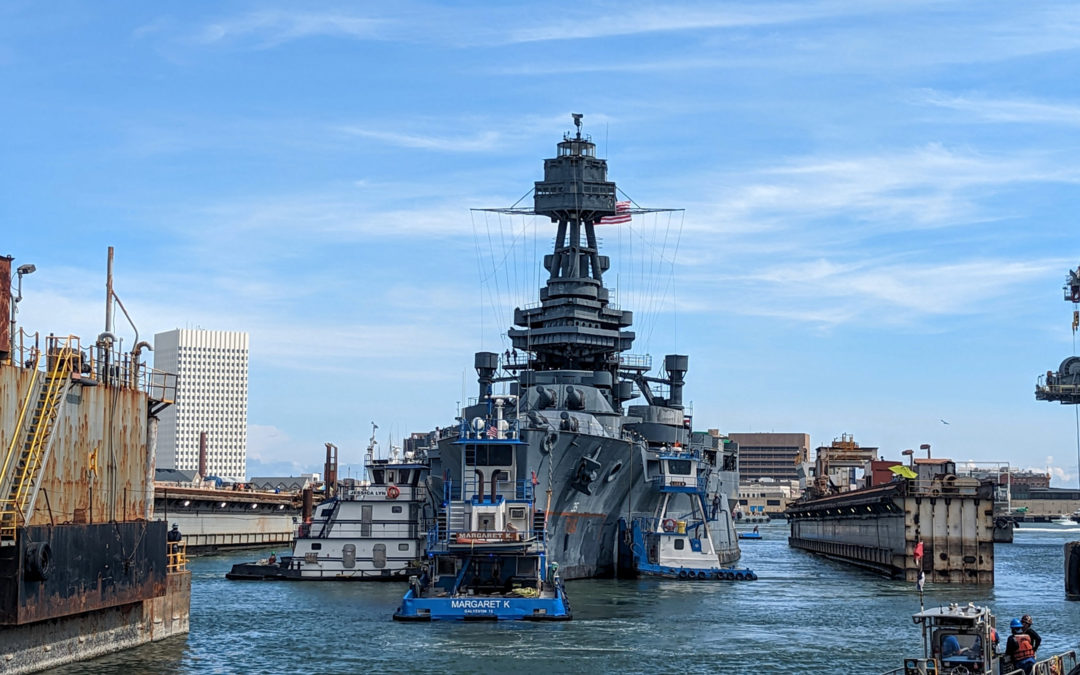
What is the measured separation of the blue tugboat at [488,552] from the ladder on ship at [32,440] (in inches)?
817

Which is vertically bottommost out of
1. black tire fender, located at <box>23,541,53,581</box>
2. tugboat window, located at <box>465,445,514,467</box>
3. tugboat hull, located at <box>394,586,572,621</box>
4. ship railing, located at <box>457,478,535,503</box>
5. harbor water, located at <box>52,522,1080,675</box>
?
harbor water, located at <box>52,522,1080,675</box>

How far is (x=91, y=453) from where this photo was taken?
41.8m

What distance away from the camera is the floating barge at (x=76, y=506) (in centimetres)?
3631

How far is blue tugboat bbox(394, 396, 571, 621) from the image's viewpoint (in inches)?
2183

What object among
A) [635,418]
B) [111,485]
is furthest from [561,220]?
[111,485]

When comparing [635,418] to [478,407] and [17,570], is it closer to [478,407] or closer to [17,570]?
[478,407]

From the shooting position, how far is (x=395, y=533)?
7975cm

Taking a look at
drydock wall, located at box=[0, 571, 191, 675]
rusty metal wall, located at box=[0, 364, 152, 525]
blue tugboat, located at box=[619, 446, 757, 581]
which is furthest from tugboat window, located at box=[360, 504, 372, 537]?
rusty metal wall, located at box=[0, 364, 152, 525]

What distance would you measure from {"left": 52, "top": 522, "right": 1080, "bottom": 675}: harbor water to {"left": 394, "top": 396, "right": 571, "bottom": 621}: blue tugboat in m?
0.89

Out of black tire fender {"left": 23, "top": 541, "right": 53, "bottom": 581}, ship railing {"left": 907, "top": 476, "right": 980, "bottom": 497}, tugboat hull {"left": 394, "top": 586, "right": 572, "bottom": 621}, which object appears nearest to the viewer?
black tire fender {"left": 23, "top": 541, "right": 53, "bottom": 581}

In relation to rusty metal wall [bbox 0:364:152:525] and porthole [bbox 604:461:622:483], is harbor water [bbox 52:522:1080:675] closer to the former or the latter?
rusty metal wall [bbox 0:364:152:525]

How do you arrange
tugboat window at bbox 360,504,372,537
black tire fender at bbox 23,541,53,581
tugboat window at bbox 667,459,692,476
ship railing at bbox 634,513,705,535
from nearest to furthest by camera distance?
black tire fender at bbox 23,541,53,581, tugboat window at bbox 360,504,372,537, ship railing at bbox 634,513,705,535, tugboat window at bbox 667,459,692,476

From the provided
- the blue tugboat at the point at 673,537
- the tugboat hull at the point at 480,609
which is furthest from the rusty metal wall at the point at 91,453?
the blue tugboat at the point at 673,537

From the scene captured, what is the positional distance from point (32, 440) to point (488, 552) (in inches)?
938
